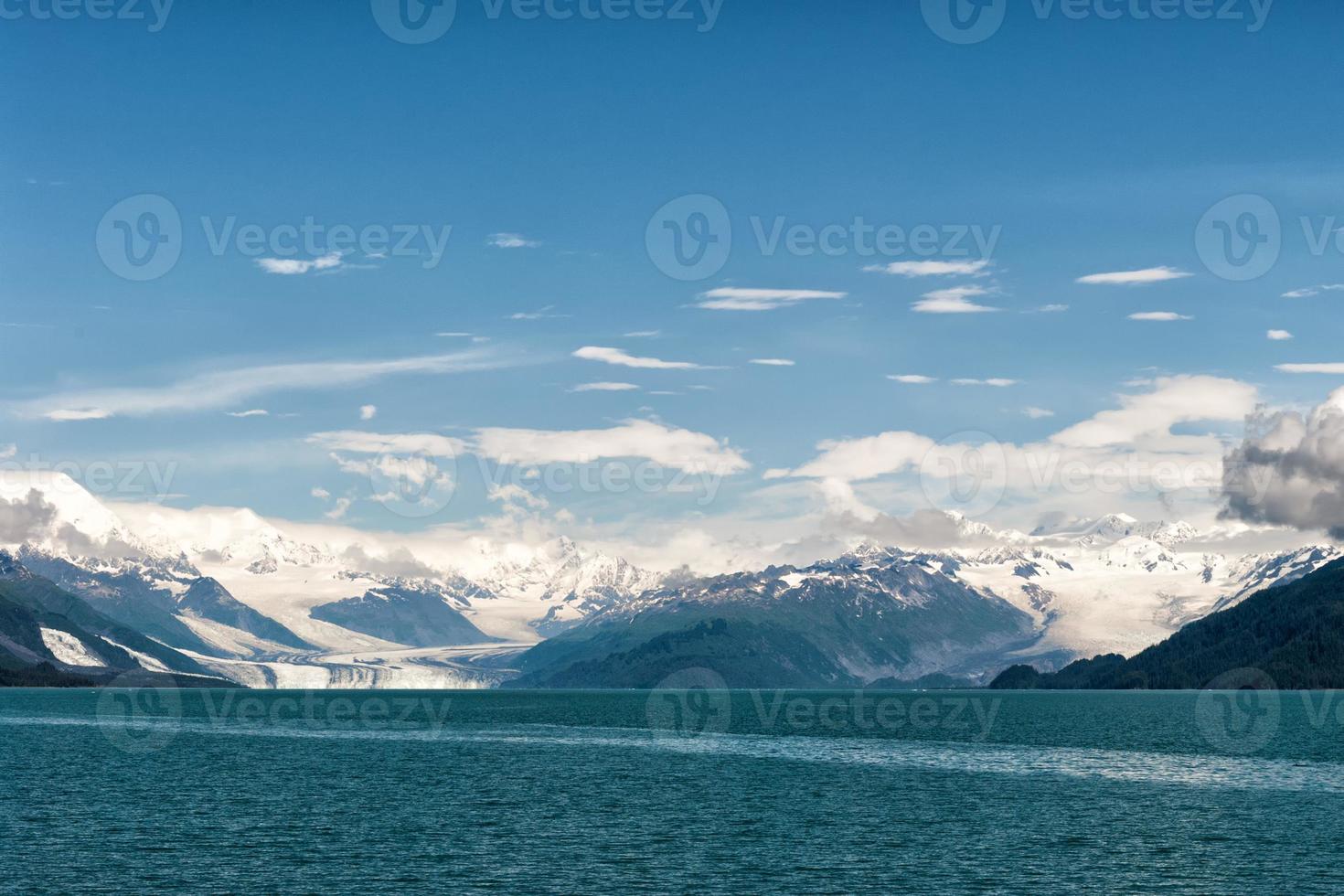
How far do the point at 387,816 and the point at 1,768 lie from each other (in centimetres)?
8207

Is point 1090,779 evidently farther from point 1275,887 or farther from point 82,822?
point 82,822

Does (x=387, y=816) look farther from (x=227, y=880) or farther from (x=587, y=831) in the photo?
(x=227, y=880)

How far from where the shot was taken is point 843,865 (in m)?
109

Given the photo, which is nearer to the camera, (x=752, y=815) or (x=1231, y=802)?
(x=752, y=815)

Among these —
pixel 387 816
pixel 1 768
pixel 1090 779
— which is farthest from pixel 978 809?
pixel 1 768

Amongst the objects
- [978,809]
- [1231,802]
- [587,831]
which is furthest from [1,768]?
[1231,802]

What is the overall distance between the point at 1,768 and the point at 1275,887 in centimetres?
16422

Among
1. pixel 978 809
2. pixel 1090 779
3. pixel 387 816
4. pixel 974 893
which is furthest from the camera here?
pixel 1090 779

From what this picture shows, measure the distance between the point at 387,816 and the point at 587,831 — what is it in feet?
77.9

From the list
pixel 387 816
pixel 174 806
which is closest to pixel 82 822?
pixel 174 806

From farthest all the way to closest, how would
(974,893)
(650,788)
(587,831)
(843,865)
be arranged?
(650,788) < (587,831) < (843,865) < (974,893)

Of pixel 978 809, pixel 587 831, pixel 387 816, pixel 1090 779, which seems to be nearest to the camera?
pixel 587 831

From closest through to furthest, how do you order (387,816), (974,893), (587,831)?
(974,893), (587,831), (387,816)

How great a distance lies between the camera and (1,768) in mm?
189750
